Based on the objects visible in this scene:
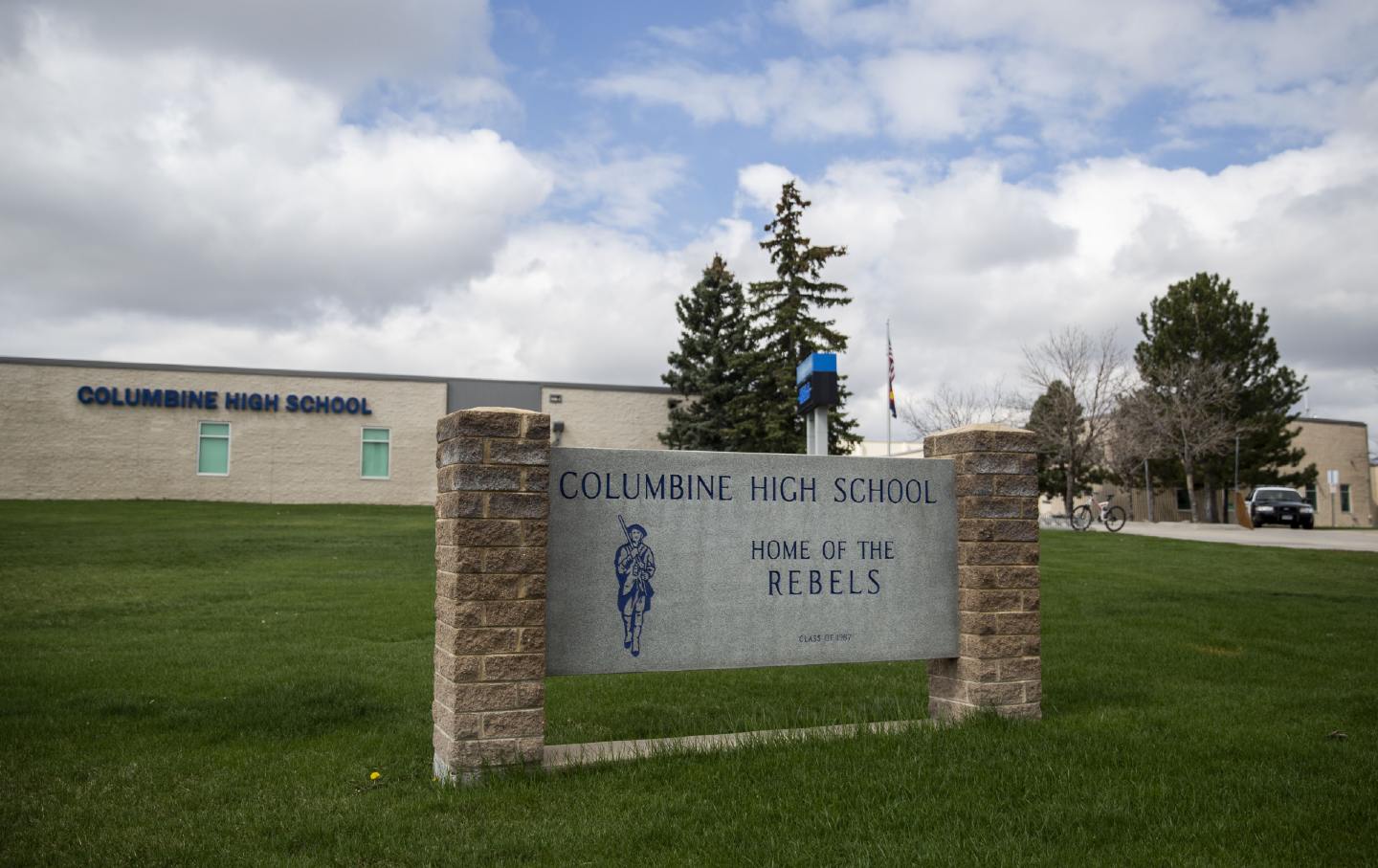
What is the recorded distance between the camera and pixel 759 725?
274 inches

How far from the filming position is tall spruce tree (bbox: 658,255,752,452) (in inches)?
1574

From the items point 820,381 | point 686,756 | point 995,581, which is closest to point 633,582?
point 686,756

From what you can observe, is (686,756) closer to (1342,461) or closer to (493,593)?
(493,593)

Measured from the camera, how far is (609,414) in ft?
136

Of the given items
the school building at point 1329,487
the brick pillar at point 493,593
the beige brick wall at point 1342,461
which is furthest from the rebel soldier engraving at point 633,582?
the beige brick wall at point 1342,461

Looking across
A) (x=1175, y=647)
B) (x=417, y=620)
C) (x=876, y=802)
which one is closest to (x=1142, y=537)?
(x=1175, y=647)

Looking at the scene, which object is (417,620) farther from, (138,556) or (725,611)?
(138,556)

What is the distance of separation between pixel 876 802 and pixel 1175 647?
6242mm

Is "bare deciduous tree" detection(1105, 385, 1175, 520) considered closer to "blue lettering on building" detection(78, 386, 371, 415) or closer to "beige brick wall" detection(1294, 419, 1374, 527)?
"beige brick wall" detection(1294, 419, 1374, 527)

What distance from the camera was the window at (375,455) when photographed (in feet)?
126

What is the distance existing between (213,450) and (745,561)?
116 ft

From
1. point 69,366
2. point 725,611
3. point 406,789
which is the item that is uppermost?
point 69,366

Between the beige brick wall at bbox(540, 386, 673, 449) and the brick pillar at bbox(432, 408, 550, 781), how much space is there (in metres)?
34.4

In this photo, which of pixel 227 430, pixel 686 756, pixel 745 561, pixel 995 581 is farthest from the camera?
pixel 227 430
